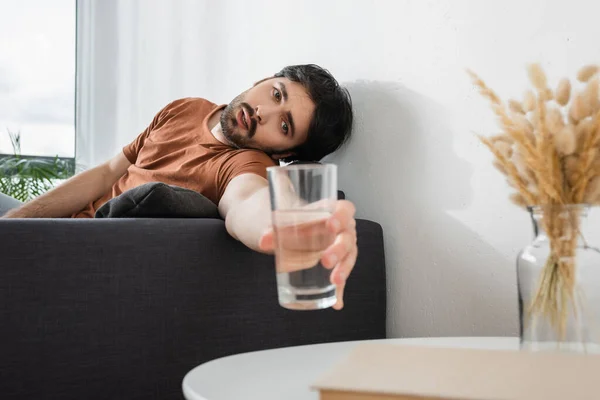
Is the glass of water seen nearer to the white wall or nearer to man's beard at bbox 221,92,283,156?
the white wall

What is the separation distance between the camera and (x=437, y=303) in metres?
1.48

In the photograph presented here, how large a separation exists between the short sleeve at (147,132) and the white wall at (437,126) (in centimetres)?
46

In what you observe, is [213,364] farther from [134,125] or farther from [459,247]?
[134,125]

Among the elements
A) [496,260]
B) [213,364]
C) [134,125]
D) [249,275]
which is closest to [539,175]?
[213,364]

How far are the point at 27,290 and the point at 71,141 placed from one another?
3.07 metres

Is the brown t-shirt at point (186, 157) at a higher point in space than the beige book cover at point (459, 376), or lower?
higher

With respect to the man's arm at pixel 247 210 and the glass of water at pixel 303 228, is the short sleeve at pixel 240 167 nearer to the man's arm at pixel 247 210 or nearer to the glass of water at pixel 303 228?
the man's arm at pixel 247 210

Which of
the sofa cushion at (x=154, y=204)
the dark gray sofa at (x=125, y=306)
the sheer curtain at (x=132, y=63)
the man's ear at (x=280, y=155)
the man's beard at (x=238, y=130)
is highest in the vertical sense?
the sheer curtain at (x=132, y=63)

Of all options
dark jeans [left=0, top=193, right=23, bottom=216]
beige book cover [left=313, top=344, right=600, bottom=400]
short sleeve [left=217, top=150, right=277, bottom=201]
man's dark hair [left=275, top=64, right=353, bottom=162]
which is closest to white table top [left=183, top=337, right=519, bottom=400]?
beige book cover [left=313, top=344, right=600, bottom=400]

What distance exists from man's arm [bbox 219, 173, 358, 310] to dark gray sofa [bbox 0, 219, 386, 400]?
73 millimetres

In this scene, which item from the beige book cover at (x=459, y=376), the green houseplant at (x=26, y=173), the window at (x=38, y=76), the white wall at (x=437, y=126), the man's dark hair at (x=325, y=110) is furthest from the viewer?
the window at (x=38, y=76)

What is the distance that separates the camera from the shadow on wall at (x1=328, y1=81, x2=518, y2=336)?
54.5 inches

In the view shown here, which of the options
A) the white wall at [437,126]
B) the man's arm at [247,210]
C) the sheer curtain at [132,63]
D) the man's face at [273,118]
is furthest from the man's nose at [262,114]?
the sheer curtain at [132,63]

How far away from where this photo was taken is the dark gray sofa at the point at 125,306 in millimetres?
1125
